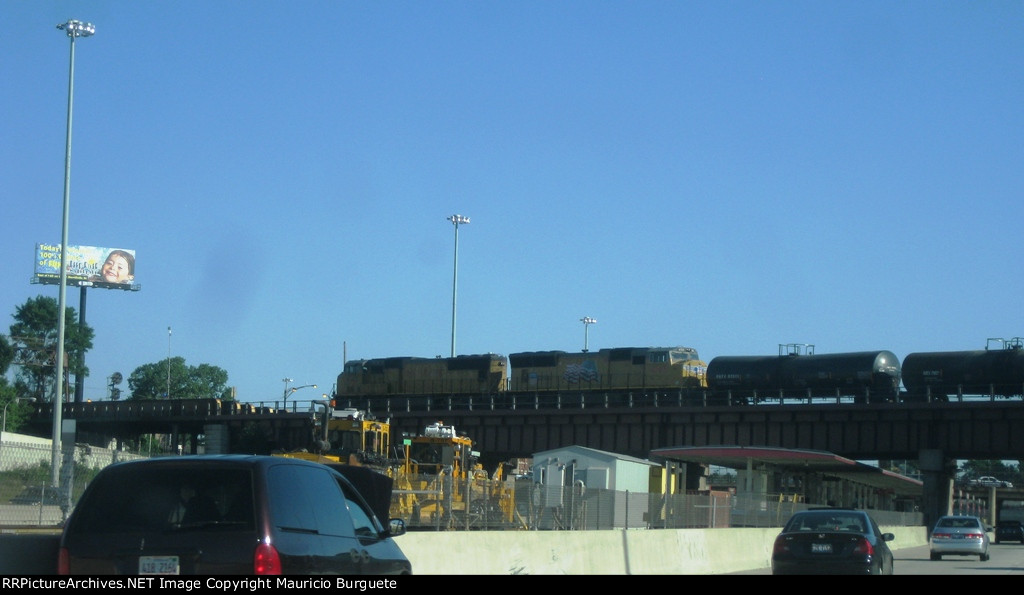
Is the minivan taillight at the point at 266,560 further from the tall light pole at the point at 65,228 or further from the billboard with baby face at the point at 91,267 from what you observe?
the billboard with baby face at the point at 91,267

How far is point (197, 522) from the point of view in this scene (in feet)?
25.9

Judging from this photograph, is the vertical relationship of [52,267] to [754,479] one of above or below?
above

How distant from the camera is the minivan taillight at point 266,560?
7.67 meters

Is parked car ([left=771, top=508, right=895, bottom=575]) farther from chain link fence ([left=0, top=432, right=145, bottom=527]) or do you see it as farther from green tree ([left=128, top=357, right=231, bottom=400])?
green tree ([left=128, top=357, right=231, bottom=400])

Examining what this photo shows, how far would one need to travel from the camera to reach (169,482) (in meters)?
8.12

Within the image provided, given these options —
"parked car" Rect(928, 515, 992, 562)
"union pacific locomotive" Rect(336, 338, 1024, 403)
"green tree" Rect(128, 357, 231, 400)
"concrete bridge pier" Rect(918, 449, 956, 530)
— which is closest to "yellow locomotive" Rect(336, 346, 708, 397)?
"union pacific locomotive" Rect(336, 338, 1024, 403)

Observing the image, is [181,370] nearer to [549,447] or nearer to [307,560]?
[549,447]

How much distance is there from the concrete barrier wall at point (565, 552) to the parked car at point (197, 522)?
1389 mm

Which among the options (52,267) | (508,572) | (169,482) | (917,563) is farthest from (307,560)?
(52,267)

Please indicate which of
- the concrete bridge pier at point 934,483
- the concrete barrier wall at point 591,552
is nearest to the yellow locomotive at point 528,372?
the concrete bridge pier at point 934,483

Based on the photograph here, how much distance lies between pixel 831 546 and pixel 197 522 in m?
12.2

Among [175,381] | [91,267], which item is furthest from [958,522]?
[175,381]

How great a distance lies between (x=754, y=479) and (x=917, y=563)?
53.7ft
